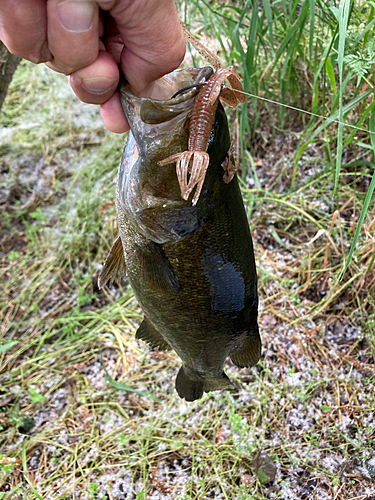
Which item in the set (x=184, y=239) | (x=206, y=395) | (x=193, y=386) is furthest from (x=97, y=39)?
(x=206, y=395)

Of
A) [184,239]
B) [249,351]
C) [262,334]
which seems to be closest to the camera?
[184,239]

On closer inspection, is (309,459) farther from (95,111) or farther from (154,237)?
(95,111)

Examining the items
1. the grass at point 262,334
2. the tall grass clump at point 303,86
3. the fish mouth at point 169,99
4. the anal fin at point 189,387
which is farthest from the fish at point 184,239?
the tall grass clump at point 303,86

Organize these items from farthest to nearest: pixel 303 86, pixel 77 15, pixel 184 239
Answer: pixel 303 86 → pixel 184 239 → pixel 77 15

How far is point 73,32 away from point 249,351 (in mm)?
1278

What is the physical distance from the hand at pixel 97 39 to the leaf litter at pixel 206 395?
1.57 m

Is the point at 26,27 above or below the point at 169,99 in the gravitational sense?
above

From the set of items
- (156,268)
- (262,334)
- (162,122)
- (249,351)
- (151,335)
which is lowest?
(262,334)

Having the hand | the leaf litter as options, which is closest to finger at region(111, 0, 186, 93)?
the hand

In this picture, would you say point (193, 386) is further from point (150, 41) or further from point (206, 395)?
point (150, 41)

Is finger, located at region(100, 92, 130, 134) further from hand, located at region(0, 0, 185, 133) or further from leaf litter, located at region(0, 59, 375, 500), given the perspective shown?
leaf litter, located at region(0, 59, 375, 500)

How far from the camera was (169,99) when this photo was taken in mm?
1229

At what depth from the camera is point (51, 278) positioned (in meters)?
3.59

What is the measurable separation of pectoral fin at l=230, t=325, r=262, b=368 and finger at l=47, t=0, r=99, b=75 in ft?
3.72
